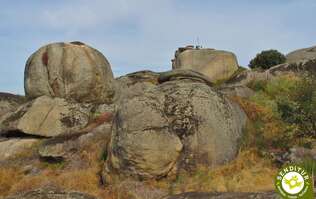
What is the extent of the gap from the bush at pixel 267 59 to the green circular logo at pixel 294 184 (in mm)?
42389

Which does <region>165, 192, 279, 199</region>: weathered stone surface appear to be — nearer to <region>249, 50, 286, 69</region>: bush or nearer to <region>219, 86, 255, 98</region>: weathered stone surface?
<region>219, 86, 255, 98</region>: weathered stone surface

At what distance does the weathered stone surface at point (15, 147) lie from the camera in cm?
2402

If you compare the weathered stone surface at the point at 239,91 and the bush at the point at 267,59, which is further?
the bush at the point at 267,59

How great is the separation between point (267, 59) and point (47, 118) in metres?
28.9

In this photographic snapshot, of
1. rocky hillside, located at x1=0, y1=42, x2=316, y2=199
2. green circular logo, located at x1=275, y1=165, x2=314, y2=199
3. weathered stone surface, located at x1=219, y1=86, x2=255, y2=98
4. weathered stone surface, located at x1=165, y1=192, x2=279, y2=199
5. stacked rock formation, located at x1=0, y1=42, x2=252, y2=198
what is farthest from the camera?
weathered stone surface, located at x1=219, y1=86, x2=255, y2=98

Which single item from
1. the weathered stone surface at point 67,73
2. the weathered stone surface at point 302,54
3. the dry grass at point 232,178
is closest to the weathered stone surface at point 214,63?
the weathered stone surface at point 302,54

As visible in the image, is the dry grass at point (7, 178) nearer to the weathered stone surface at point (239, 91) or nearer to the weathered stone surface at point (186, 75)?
the weathered stone surface at point (186, 75)

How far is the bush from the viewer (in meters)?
46.9

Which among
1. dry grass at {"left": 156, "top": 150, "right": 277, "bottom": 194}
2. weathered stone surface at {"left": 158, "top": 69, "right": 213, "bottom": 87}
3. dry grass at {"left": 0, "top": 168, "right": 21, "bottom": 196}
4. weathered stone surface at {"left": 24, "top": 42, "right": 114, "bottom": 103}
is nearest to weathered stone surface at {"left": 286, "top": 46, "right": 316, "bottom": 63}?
weathered stone surface at {"left": 158, "top": 69, "right": 213, "bottom": 87}

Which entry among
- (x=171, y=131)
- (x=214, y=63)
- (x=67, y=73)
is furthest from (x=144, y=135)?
(x=214, y=63)

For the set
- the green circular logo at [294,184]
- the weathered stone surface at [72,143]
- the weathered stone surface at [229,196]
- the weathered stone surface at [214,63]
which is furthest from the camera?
the weathered stone surface at [214,63]

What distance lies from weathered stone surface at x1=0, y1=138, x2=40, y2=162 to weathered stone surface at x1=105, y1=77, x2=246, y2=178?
8112mm

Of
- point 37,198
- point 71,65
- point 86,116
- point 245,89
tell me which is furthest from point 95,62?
point 37,198

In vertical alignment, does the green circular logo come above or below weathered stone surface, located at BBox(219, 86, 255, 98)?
below
